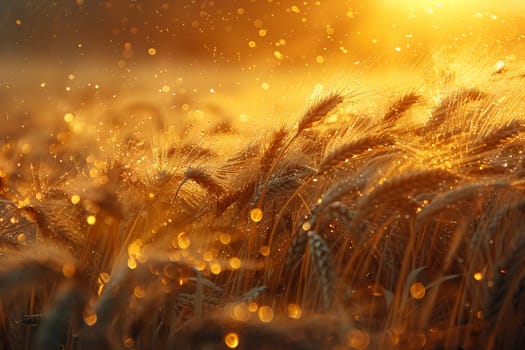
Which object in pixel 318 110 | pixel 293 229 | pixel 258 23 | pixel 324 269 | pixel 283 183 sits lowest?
pixel 324 269

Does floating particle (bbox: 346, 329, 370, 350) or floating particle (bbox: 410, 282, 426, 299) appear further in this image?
floating particle (bbox: 410, 282, 426, 299)

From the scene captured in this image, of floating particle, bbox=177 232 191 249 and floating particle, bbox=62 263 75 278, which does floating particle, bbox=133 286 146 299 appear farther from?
floating particle, bbox=177 232 191 249

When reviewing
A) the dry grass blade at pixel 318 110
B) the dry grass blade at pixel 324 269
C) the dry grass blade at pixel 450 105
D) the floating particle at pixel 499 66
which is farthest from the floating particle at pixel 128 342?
the floating particle at pixel 499 66

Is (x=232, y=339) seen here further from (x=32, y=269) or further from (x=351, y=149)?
(x=351, y=149)

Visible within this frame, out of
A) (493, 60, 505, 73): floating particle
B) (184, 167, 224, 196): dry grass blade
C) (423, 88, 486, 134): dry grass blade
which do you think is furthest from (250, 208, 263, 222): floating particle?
(493, 60, 505, 73): floating particle

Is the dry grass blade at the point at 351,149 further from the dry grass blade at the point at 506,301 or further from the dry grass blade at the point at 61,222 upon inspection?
the dry grass blade at the point at 61,222

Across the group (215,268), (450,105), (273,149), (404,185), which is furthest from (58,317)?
(450,105)

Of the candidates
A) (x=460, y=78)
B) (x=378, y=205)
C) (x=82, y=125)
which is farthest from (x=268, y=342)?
(x=82, y=125)
